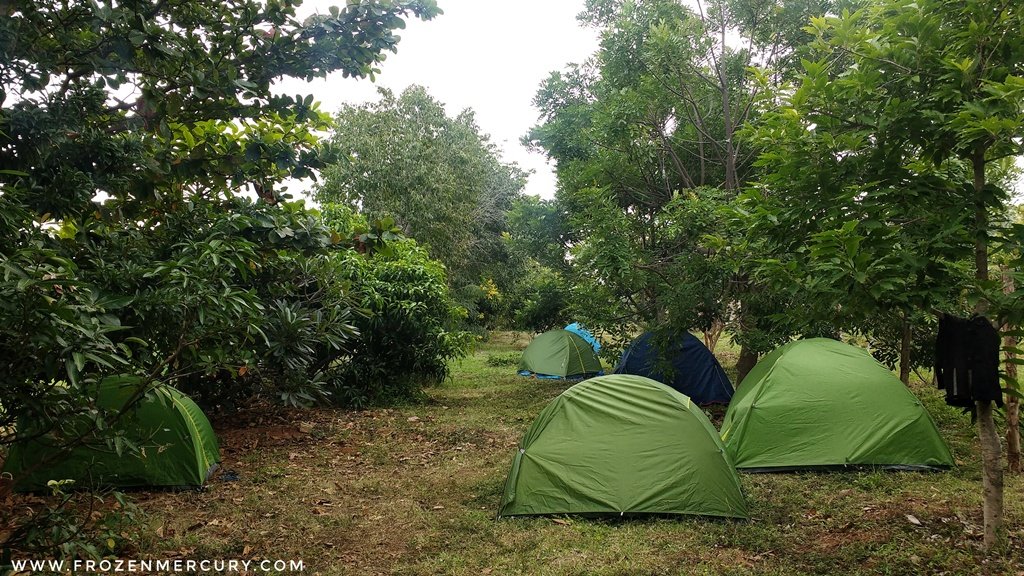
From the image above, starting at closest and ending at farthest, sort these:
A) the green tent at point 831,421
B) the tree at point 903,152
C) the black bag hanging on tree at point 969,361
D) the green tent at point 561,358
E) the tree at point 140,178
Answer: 1. the tree at point 140,178
2. the tree at point 903,152
3. the black bag hanging on tree at point 969,361
4. the green tent at point 831,421
5. the green tent at point 561,358

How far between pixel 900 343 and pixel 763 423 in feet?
16.3

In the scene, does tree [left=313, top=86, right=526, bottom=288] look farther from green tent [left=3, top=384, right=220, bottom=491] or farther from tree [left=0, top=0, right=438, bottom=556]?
tree [left=0, top=0, right=438, bottom=556]

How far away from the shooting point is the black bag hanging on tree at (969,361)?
411 centimetres

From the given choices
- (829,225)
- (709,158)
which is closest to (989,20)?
(829,225)

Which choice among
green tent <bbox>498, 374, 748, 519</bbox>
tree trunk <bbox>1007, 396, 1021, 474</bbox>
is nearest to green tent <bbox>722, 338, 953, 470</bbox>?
tree trunk <bbox>1007, 396, 1021, 474</bbox>

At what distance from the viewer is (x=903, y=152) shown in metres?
4.29

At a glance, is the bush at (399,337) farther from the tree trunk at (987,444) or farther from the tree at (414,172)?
the tree trunk at (987,444)

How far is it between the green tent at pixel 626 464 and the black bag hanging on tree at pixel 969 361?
1.87m

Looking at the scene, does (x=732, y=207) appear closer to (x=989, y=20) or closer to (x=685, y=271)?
(x=989, y=20)

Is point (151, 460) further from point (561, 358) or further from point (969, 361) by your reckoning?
point (561, 358)

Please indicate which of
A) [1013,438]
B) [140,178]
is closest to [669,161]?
[1013,438]

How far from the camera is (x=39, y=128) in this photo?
3.04 meters

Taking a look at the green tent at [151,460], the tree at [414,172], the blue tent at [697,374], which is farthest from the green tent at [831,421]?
the tree at [414,172]

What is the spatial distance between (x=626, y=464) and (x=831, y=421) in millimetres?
2685
